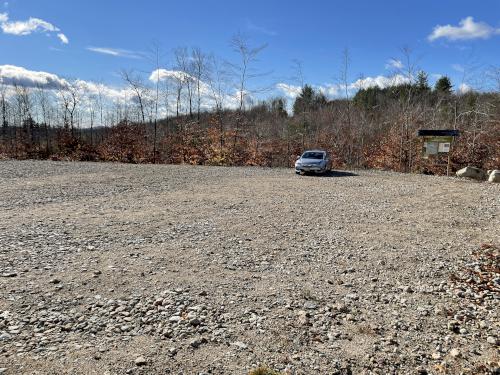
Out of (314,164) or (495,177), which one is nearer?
(495,177)

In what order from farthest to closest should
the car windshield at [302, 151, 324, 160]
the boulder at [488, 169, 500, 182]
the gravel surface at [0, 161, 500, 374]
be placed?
the car windshield at [302, 151, 324, 160] < the boulder at [488, 169, 500, 182] < the gravel surface at [0, 161, 500, 374]

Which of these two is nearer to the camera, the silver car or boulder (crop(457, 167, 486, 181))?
the silver car

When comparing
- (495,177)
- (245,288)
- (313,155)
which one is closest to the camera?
(245,288)

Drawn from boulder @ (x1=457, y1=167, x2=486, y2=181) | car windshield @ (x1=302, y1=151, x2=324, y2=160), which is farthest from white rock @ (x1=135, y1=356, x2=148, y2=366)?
boulder @ (x1=457, y1=167, x2=486, y2=181)

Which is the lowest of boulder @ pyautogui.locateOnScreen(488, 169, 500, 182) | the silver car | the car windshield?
boulder @ pyautogui.locateOnScreen(488, 169, 500, 182)

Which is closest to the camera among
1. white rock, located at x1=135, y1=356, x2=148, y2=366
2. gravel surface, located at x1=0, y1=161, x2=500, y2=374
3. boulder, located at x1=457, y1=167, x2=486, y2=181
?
white rock, located at x1=135, y1=356, x2=148, y2=366

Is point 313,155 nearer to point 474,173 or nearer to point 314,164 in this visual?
point 314,164

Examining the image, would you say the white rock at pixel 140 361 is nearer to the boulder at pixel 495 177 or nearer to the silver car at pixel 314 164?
the silver car at pixel 314 164

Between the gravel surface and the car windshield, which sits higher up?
the car windshield

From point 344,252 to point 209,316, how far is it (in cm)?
371

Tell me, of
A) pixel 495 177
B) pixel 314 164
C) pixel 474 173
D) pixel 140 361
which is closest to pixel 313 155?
pixel 314 164

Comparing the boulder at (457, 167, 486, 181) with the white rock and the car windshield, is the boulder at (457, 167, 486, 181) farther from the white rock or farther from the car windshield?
the white rock

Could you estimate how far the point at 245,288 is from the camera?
224 inches

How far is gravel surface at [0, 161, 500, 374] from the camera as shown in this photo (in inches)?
155
